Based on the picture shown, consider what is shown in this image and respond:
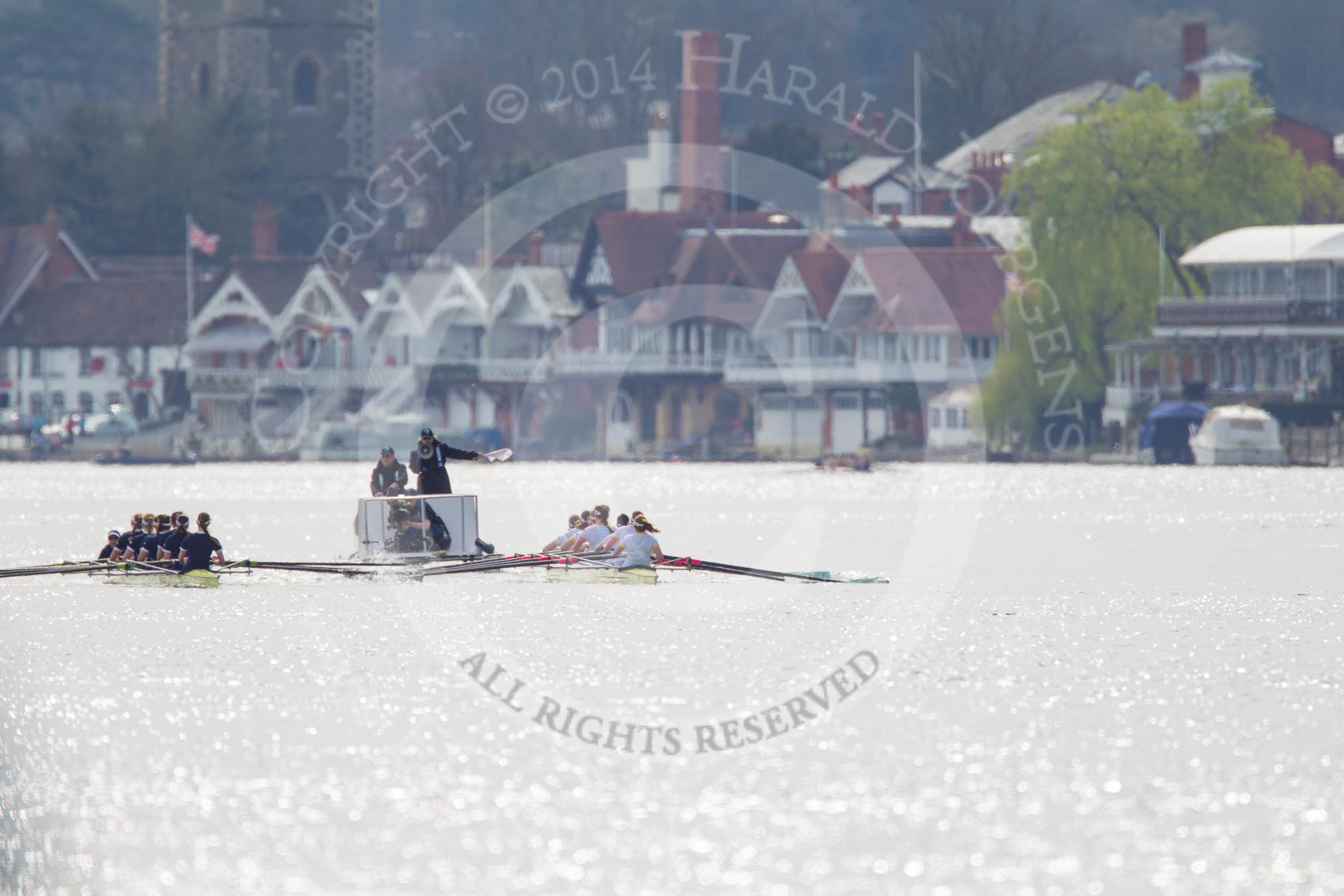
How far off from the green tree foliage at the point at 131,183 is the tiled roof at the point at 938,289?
47835 millimetres

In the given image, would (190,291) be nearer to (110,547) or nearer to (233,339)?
(233,339)

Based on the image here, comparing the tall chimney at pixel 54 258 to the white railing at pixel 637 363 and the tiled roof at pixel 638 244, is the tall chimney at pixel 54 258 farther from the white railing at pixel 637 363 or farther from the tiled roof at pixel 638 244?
the tiled roof at pixel 638 244

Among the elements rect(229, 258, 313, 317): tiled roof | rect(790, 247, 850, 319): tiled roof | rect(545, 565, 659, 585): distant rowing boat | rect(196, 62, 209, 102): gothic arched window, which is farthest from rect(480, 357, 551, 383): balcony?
rect(545, 565, 659, 585): distant rowing boat

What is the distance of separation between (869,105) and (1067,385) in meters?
94.1

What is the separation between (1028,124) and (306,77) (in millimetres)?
46387

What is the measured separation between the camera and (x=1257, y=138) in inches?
4045

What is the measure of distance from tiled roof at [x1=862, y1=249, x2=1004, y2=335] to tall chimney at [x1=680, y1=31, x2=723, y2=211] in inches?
630

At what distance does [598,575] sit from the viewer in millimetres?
46062

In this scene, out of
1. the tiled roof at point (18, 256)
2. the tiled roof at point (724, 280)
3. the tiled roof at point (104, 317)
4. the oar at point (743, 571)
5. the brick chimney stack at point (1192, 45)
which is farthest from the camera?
the tiled roof at point (18, 256)

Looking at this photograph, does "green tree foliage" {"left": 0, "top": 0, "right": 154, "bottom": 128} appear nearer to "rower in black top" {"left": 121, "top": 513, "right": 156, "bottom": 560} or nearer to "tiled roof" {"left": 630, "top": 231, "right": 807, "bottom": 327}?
"tiled roof" {"left": 630, "top": 231, "right": 807, "bottom": 327}

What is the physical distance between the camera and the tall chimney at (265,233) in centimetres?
14475

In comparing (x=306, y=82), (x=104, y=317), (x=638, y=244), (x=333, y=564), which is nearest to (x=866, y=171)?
(x=638, y=244)

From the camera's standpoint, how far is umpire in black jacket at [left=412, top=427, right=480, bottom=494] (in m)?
43.2

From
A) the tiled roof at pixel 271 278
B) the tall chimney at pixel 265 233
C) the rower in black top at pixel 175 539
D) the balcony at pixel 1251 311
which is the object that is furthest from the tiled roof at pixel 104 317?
the rower in black top at pixel 175 539
